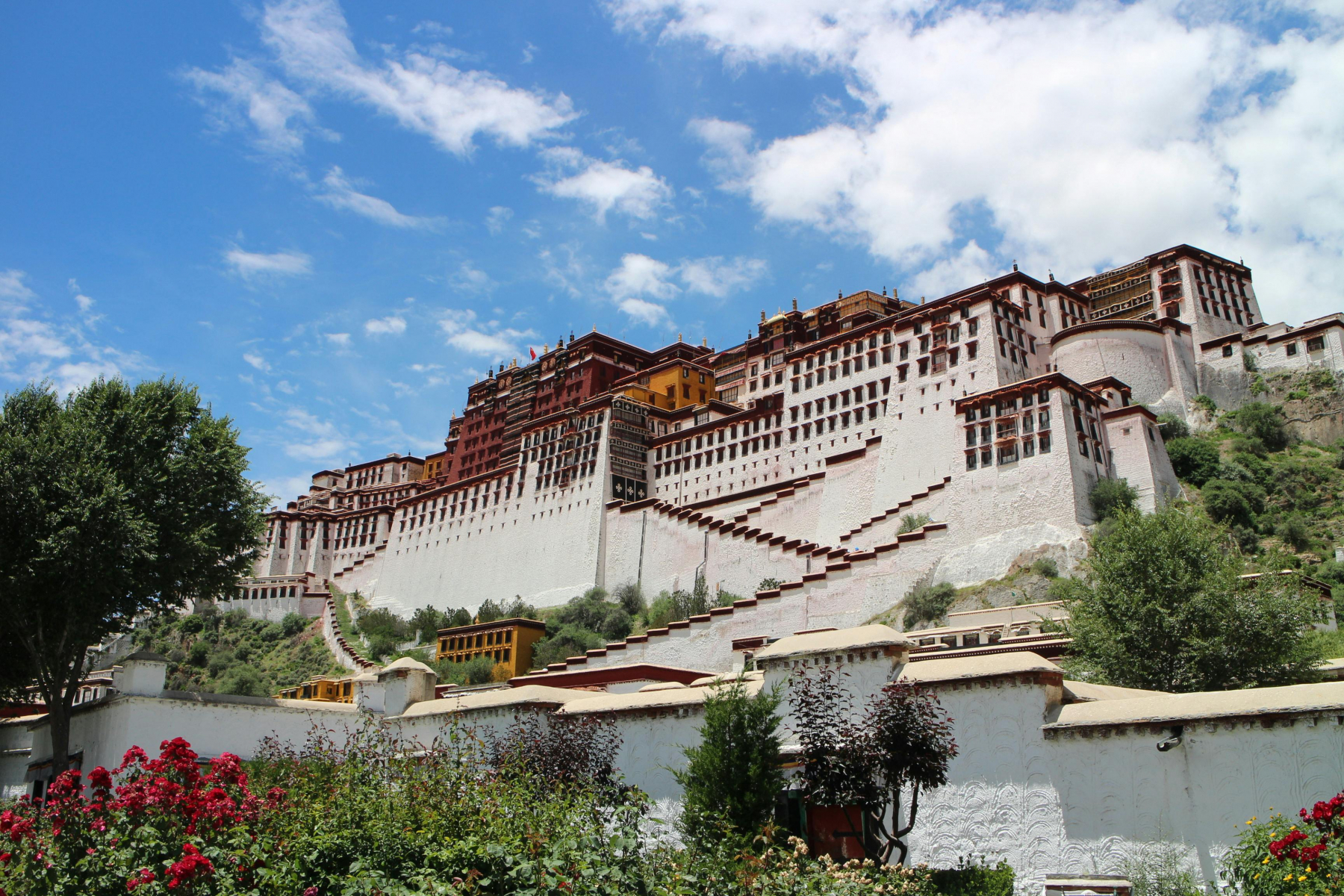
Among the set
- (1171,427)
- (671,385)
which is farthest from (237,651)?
(1171,427)

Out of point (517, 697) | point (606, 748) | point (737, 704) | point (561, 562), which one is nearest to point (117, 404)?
point (517, 697)

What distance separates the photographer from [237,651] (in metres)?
70.4

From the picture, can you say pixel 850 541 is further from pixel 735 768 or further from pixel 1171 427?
pixel 735 768

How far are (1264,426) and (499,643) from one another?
38.6m

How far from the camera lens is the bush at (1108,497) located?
42.2 m

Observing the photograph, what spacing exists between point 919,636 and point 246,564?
59.8 ft

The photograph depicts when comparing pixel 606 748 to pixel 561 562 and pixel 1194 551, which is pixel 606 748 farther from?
pixel 561 562

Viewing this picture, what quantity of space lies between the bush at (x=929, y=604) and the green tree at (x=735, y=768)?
2616 cm

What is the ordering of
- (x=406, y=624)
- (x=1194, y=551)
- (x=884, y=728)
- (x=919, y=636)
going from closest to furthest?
(x=884, y=728) → (x=1194, y=551) → (x=919, y=636) → (x=406, y=624)

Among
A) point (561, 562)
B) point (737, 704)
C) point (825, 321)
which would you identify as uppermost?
point (825, 321)

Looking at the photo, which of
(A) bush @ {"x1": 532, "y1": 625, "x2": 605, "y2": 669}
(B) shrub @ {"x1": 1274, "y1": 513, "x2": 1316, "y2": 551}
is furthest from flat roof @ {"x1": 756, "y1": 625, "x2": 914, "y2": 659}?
(B) shrub @ {"x1": 1274, "y1": 513, "x2": 1316, "y2": 551}

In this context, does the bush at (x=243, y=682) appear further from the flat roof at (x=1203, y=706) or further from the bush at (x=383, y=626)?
the flat roof at (x=1203, y=706)

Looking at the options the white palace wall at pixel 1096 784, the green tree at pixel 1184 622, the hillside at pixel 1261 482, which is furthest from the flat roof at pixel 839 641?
the hillside at pixel 1261 482

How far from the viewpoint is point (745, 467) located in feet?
206
